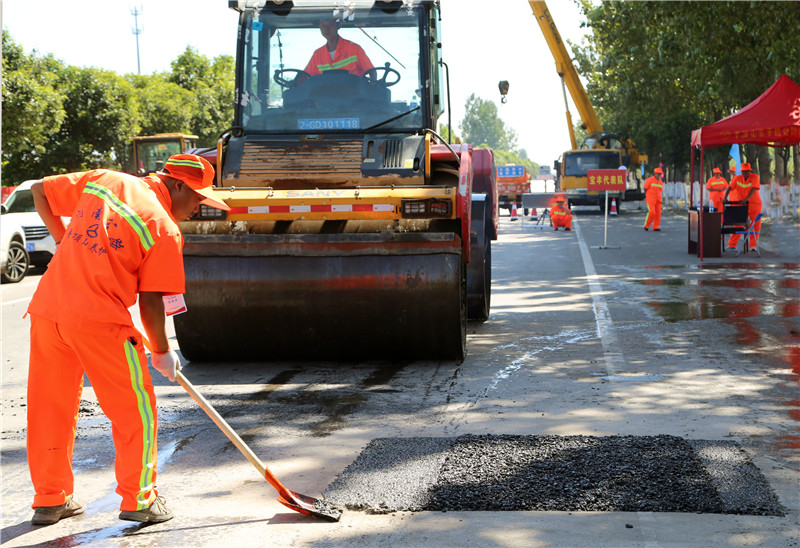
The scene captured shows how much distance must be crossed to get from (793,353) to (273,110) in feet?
17.0

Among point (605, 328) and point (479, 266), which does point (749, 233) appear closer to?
point (605, 328)

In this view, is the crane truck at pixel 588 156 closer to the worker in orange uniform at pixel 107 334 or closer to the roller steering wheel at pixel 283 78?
the roller steering wheel at pixel 283 78

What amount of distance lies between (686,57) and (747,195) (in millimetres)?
5144

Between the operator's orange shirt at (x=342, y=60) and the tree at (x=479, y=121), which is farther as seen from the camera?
the tree at (x=479, y=121)

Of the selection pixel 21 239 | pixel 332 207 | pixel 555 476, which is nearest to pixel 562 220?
pixel 21 239

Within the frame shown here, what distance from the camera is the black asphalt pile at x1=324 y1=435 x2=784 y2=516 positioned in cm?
448

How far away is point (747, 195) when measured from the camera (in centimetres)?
1994

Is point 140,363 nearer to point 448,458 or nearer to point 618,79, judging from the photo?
point 448,458

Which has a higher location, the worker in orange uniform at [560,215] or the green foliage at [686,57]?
the green foliage at [686,57]

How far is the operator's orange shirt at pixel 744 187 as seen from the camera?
19672 mm

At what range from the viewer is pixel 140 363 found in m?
4.25

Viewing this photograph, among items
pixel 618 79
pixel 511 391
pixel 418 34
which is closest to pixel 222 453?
pixel 511 391

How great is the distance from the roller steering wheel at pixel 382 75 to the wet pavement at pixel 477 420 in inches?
102

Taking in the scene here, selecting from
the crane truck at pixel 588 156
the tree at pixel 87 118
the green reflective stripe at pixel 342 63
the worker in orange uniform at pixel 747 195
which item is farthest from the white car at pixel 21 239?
the crane truck at pixel 588 156
